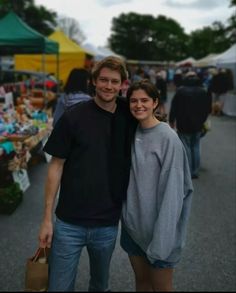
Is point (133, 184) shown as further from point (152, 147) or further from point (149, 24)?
point (149, 24)

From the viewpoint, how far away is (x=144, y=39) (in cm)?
8169

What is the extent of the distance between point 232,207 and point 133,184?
343 centimetres

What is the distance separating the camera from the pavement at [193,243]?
129 inches

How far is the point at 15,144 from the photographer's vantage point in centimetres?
560

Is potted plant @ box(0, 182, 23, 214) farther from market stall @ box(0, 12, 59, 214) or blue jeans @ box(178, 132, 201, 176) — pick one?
blue jeans @ box(178, 132, 201, 176)

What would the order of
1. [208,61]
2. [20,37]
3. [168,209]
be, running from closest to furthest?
[168,209] → [20,37] → [208,61]

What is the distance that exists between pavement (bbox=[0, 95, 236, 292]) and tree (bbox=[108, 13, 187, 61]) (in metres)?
75.4

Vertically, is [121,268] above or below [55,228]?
below

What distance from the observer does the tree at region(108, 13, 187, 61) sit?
263ft

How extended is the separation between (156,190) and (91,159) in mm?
367

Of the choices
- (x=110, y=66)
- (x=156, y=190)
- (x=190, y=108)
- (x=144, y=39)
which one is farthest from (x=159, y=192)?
(x=144, y=39)

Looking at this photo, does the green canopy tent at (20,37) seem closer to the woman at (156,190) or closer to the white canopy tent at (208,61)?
the woman at (156,190)

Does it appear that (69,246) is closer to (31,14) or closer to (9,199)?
(9,199)

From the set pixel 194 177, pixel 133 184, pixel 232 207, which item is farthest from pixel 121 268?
pixel 194 177
